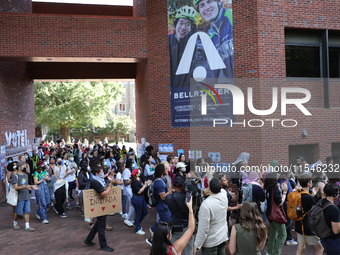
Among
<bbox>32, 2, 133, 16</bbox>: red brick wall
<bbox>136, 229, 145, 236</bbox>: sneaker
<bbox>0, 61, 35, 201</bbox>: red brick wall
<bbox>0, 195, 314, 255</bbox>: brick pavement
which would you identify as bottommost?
<bbox>0, 195, 314, 255</bbox>: brick pavement

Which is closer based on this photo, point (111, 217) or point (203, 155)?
point (111, 217)

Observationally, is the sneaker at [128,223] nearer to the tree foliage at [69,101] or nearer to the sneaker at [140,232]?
the sneaker at [140,232]

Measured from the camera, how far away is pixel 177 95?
12.7 m

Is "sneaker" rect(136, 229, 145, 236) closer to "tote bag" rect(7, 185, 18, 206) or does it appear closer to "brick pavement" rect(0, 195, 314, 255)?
"brick pavement" rect(0, 195, 314, 255)

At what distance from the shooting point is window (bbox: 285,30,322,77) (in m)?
11.1

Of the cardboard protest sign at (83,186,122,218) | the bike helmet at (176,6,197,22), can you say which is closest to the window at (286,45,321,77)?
the bike helmet at (176,6,197,22)

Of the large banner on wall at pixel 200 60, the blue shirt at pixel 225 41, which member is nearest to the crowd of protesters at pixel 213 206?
the large banner on wall at pixel 200 60

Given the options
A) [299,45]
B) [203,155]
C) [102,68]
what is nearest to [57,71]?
[102,68]

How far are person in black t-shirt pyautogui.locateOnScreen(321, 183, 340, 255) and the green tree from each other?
29089 millimetres

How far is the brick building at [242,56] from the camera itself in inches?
410

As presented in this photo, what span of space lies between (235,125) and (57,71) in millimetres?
12619

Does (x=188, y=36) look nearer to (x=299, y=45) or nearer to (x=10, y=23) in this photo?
(x=299, y=45)

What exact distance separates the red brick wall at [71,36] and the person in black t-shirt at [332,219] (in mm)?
10893

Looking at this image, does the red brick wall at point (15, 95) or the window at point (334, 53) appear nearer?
the window at point (334, 53)
